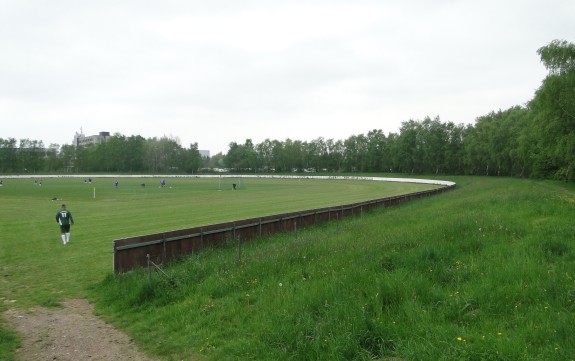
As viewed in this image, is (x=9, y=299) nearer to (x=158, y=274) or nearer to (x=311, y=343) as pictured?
(x=158, y=274)

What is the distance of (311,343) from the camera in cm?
608

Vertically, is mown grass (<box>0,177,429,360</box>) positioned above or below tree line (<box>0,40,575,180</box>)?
below

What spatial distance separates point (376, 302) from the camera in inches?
269

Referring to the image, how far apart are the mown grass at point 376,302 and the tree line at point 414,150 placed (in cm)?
3558

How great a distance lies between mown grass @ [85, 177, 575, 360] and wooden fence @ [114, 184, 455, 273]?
36.5 inches

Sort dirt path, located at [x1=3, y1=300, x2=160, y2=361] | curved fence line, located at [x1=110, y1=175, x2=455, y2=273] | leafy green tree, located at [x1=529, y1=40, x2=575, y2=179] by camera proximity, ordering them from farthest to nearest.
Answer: leafy green tree, located at [x1=529, y1=40, x2=575, y2=179] → curved fence line, located at [x1=110, y1=175, x2=455, y2=273] → dirt path, located at [x1=3, y1=300, x2=160, y2=361]

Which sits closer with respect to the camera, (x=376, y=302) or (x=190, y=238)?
(x=376, y=302)

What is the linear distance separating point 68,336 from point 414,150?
118351 millimetres

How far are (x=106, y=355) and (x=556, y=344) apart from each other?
651 cm

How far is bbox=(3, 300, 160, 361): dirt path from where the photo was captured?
22.6ft

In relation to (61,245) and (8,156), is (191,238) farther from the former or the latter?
(8,156)

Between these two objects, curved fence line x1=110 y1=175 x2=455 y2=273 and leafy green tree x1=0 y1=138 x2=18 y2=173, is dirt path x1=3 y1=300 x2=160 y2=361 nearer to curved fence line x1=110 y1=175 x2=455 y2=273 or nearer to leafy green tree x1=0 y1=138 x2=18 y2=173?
curved fence line x1=110 y1=175 x2=455 y2=273

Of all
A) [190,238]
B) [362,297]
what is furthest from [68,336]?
[190,238]

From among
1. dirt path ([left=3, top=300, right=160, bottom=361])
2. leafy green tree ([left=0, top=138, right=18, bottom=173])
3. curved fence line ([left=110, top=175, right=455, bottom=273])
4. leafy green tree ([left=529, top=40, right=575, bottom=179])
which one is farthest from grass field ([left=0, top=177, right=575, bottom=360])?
leafy green tree ([left=0, top=138, right=18, bottom=173])
